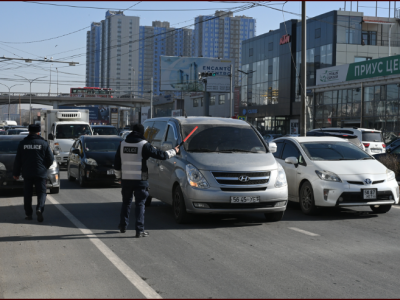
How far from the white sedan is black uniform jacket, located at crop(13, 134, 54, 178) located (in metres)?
4.82

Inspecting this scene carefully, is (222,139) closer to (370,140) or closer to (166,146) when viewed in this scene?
(166,146)

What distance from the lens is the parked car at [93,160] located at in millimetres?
15891

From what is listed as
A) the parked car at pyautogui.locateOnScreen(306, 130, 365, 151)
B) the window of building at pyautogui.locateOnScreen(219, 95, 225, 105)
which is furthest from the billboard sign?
the parked car at pyautogui.locateOnScreen(306, 130, 365, 151)

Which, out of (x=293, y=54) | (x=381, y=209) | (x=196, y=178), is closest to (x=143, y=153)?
(x=196, y=178)

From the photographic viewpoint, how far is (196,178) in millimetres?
8875

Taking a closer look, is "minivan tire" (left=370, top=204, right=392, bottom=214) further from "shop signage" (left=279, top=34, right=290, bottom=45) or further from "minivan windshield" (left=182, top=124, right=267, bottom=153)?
"shop signage" (left=279, top=34, right=290, bottom=45)

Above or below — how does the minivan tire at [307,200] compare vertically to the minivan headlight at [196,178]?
below

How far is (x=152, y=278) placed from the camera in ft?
18.9

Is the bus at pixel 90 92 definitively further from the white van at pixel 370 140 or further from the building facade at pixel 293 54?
the white van at pixel 370 140

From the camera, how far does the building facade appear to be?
54.6m

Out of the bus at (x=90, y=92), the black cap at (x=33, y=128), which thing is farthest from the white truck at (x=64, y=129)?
the bus at (x=90, y=92)

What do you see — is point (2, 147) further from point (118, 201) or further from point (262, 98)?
point (262, 98)

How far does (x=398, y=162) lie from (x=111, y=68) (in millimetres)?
183696

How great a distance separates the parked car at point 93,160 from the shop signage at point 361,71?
25.9 meters
